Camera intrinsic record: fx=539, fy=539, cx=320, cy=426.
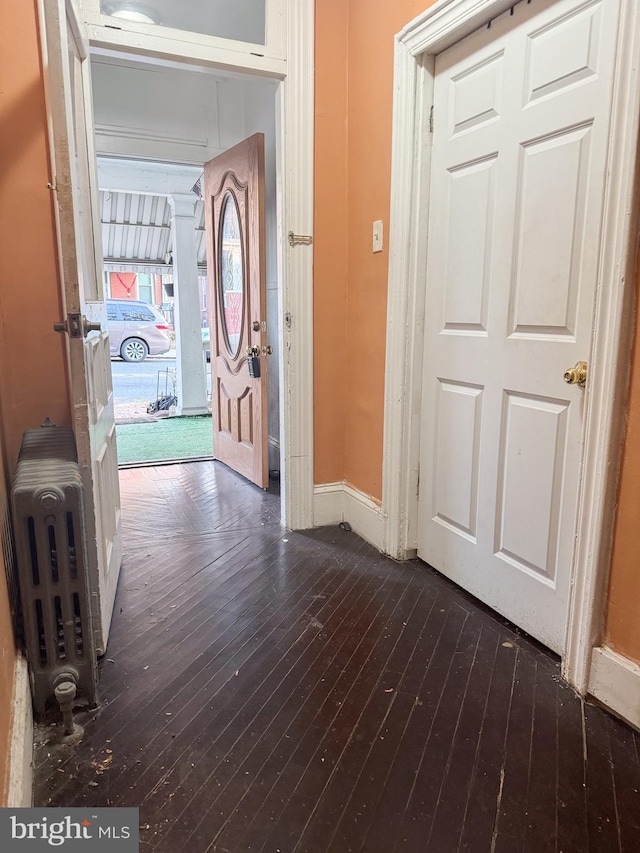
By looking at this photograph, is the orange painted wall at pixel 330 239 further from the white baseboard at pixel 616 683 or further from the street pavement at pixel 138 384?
the street pavement at pixel 138 384

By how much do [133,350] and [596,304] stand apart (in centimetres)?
1208

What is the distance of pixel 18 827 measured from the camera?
104cm

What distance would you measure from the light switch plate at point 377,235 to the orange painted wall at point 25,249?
1.33m

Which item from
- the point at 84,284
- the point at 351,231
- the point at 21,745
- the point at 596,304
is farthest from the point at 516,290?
the point at 21,745

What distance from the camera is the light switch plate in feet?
7.91

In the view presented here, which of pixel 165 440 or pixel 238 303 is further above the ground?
pixel 238 303

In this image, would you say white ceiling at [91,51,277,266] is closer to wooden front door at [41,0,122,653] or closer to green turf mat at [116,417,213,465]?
wooden front door at [41,0,122,653]

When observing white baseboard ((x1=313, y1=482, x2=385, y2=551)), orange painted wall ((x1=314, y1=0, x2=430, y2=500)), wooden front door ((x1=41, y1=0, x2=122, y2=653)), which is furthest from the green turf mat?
wooden front door ((x1=41, y1=0, x2=122, y2=653))

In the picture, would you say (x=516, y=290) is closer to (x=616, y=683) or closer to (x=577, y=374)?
(x=577, y=374)

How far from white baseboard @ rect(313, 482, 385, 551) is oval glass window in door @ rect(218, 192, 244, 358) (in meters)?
1.32

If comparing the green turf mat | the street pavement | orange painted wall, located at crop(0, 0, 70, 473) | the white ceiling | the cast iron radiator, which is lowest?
the green turf mat

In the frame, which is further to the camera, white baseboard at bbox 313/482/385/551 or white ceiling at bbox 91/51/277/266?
white ceiling at bbox 91/51/277/266

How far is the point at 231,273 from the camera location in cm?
373

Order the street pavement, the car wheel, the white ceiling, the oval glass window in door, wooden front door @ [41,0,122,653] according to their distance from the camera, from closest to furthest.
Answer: wooden front door @ [41,0,122,653] → the oval glass window in door → the white ceiling → the street pavement → the car wheel
